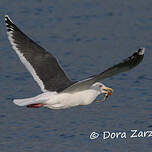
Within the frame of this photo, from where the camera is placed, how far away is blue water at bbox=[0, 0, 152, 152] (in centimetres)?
1107

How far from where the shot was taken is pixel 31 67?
10.8m

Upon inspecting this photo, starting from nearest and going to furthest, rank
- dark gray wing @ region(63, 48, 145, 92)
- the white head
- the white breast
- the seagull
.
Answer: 1. dark gray wing @ region(63, 48, 145, 92)
2. the seagull
3. the white breast
4. the white head

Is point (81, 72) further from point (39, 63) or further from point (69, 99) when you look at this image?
point (69, 99)

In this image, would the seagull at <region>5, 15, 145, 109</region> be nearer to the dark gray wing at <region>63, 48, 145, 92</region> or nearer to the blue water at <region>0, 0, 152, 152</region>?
the dark gray wing at <region>63, 48, 145, 92</region>

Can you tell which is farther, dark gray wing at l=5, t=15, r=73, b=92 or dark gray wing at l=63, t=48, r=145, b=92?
dark gray wing at l=5, t=15, r=73, b=92

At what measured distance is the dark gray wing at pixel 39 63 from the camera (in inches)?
414

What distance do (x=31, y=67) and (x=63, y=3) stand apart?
7.45 metres

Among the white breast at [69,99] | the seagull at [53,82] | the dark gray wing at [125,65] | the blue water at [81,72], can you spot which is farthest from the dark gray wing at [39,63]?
the dark gray wing at [125,65]

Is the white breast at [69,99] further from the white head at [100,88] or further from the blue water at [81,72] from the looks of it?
the blue water at [81,72]

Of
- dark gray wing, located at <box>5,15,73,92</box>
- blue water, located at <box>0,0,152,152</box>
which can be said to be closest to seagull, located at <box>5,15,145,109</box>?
dark gray wing, located at <box>5,15,73,92</box>

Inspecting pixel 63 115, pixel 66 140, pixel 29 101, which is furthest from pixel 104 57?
pixel 29 101

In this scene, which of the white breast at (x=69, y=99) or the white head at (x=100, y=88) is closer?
the white breast at (x=69, y=99)

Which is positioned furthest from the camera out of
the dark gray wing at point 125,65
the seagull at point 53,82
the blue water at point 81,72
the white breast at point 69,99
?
the blue water at point 81,72

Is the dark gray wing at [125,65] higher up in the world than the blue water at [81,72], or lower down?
higher up
